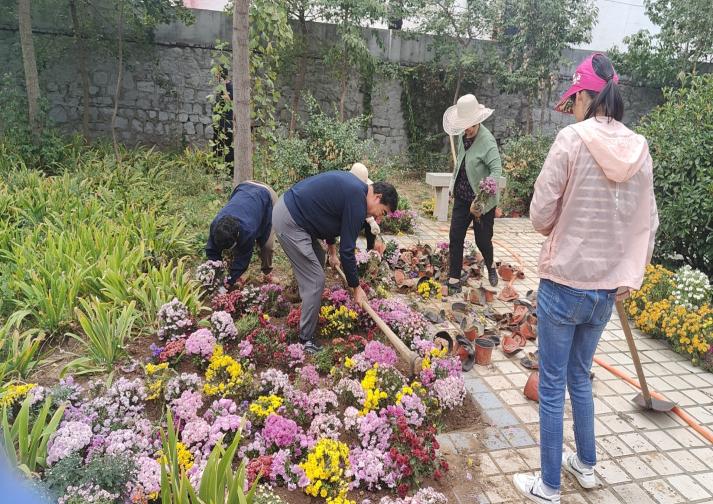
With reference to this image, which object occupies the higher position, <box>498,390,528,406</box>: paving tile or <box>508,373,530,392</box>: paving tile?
<box>508,373,530,392</box>: paving tile

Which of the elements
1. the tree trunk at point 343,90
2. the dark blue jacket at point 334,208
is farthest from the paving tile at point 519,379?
the tree trunk at point 343,90

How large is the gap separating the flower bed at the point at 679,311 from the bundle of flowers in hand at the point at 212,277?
378 cm

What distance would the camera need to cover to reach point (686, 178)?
5.18 meters

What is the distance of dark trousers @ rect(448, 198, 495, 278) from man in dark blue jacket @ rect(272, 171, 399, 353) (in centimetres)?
168

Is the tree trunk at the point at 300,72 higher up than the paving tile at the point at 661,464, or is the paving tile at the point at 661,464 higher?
the tree trunk at the point at 300,72

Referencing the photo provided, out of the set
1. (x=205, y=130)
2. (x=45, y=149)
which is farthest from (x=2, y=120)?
(x=205, y=130)

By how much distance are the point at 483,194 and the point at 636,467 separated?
268cm

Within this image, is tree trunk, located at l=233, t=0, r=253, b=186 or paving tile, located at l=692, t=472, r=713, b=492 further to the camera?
tree trunk, located at l=233, t=0, r=253, b=186

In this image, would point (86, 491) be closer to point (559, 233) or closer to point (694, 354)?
point (559, 233)

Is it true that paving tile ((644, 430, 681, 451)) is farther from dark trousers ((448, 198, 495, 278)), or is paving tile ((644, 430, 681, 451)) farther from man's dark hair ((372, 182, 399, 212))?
dark trousers ((448, 198, 495, 278))

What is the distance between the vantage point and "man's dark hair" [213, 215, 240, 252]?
3.84m

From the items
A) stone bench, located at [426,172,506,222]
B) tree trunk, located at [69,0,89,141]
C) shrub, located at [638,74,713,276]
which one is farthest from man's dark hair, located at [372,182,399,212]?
tree trunk, located at [69,0,89,141]

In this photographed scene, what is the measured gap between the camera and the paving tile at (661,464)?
115 inches

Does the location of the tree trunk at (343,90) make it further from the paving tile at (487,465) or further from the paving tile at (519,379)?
the paving tile at (487,465)
